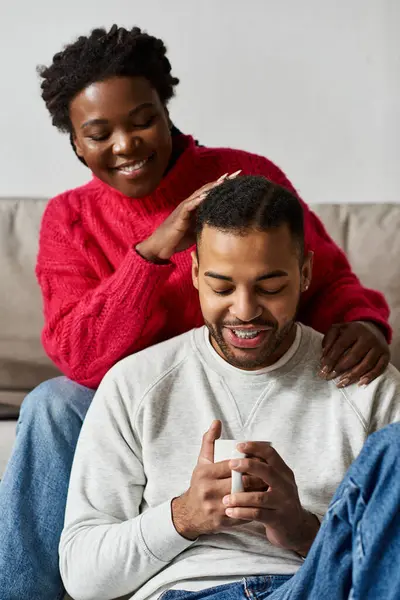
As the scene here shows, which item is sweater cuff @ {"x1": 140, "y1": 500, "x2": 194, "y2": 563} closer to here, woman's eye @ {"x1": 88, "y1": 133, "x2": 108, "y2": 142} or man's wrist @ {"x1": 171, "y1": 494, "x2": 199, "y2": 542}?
man's wrist @ {"x1": 171, "y1": 494, "x2": 199, "y2": 542}

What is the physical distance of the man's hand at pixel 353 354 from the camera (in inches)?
54.7

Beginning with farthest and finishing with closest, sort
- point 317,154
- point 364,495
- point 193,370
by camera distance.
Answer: point 317,154, point 193,370, point 364,495

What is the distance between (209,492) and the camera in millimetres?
1182

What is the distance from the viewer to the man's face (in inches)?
50.9

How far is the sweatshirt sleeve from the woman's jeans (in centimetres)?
8

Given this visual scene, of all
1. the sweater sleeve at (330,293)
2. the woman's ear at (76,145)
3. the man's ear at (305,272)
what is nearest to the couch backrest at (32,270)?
the sweater sleeve at (330,293)

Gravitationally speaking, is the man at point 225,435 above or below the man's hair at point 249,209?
below

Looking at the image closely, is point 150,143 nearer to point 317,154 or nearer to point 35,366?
point 35,366

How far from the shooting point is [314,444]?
1.35 metres

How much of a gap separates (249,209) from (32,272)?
3.18 feet

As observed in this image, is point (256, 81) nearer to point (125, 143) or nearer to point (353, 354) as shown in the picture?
point (125, 143)

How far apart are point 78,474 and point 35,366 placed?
817 mm

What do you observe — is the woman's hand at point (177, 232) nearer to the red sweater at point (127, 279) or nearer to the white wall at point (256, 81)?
the red sweater at point (127, 279)

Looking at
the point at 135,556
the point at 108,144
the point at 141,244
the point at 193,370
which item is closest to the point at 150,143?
the point at 108,144
